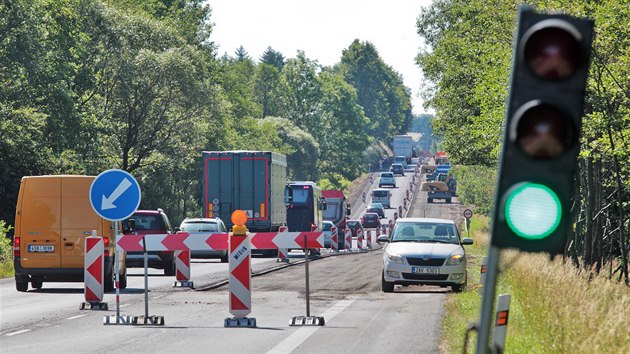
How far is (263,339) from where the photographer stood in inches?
614

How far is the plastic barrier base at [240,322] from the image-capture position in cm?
1755

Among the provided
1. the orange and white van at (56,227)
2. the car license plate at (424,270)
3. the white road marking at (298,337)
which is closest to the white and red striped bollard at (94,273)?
the white road marking at (298,337)

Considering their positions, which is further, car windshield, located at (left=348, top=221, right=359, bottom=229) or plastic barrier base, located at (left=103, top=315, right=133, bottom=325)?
car windshield, located at (left=348, top=221, right=359, bottom=229)

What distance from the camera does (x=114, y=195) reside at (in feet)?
59.6

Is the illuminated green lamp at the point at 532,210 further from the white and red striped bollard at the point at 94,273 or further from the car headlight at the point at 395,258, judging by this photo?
the car headlight at the point at 395,258

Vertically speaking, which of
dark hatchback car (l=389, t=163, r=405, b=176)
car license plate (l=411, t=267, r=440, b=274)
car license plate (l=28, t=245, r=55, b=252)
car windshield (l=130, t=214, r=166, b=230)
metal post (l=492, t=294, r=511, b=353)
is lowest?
car license plate (l=411, t=267, r=440, b=274)

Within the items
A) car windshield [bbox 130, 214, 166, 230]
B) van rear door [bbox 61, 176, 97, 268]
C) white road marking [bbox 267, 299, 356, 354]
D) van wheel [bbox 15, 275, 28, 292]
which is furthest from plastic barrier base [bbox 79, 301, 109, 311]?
car windshield [bbox 130, 214, 166, 230]

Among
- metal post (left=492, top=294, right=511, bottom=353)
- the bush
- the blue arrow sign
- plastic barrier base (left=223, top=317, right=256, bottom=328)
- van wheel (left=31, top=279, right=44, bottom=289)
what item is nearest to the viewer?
metal post (left=492, top=294, right=511, bottom=353)

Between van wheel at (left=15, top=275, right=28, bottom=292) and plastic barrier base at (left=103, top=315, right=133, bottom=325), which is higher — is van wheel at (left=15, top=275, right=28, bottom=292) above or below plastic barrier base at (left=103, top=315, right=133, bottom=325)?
below

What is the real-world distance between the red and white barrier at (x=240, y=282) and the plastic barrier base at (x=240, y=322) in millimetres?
80

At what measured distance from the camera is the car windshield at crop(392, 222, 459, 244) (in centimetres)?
2623

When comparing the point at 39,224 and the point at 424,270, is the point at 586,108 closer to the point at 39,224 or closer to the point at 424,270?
the point at 424,270

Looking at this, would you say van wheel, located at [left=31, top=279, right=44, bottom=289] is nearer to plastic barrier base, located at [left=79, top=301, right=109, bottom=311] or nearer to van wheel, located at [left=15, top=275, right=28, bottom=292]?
van wheel, located at [left=15, top=275, right=28, bottom=292]

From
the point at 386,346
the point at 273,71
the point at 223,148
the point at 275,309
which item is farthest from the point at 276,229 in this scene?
the point at 273,71
